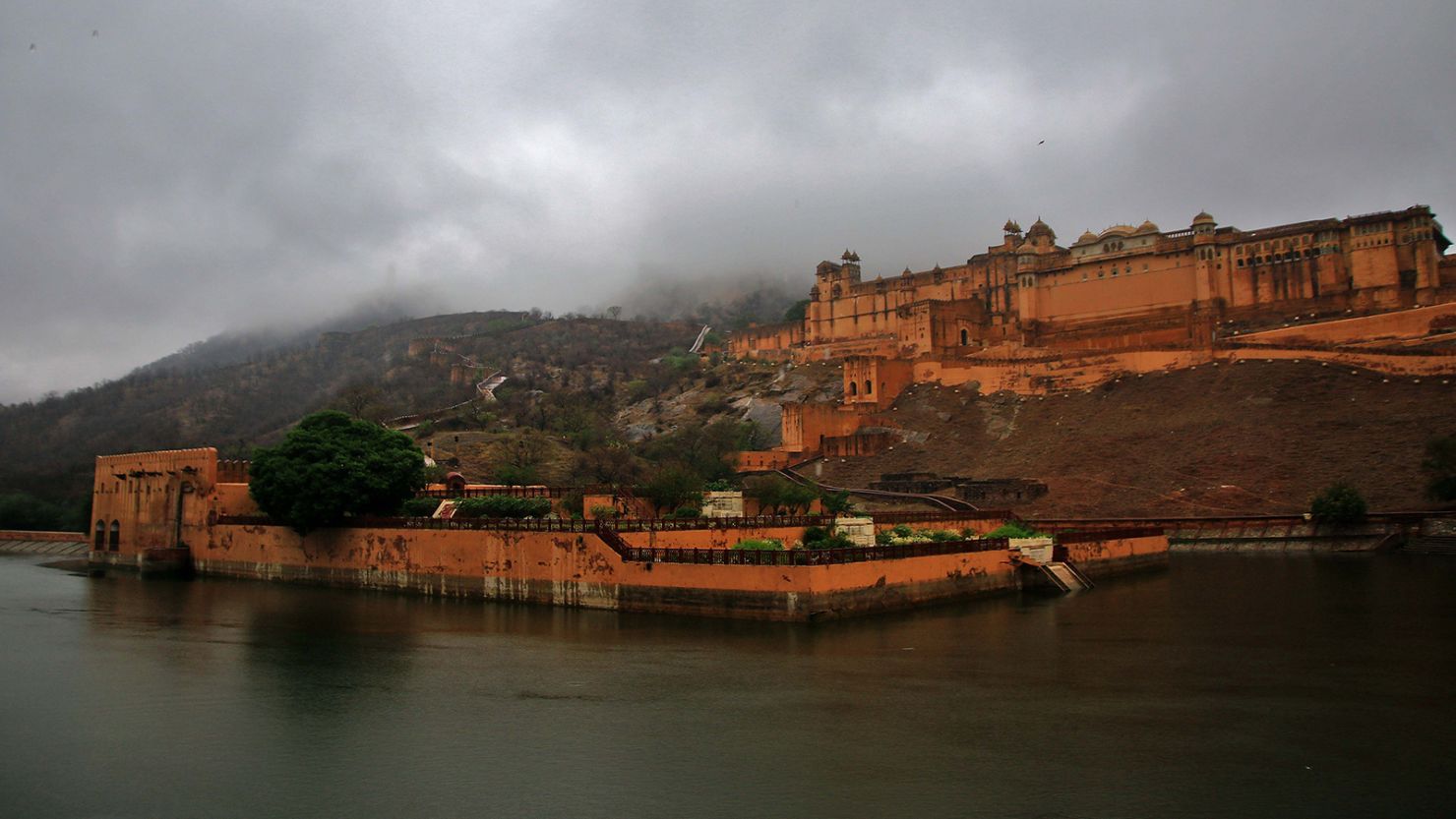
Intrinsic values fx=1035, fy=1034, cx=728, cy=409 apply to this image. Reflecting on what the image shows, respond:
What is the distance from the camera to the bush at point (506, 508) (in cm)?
3117

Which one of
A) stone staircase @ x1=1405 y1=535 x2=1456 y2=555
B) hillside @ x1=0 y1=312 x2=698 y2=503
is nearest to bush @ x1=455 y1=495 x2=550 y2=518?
stone staircase @ x1=1405 y1=535 x2=1456 y2=555

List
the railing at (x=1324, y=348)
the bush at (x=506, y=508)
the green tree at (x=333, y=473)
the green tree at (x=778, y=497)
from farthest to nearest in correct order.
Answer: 1. the railing at (x=1324, y=348)
2. the green tree at (x=778, y=497)
3. the green tree at (x=333, y=473)
4. the bush at (x=506, y=508)

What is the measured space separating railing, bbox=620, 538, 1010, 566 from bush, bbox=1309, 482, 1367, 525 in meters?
19.1

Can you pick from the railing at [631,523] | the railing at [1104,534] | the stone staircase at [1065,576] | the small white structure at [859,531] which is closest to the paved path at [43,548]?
the railing at [631,523]

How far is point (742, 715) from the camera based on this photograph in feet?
46.3

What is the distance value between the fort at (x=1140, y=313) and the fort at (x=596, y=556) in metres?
17.9

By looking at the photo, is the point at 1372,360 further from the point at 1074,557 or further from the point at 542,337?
the point at 542,337

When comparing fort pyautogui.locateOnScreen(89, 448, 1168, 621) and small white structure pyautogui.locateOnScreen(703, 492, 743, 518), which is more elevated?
small white structure pyautogui.locateOnScreen(703, 492, 743, 518)

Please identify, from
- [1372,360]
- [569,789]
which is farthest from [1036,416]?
[569,789]

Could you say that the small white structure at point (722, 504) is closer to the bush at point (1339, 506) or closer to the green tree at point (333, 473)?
the green tree at point (333, 473)

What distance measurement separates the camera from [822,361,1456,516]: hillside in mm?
40156

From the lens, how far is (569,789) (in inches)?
438

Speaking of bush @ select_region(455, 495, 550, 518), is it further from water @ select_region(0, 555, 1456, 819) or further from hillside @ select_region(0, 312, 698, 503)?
hillside @ select_region(0, 312, 698, 503)

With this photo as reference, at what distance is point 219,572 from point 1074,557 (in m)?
30.2
